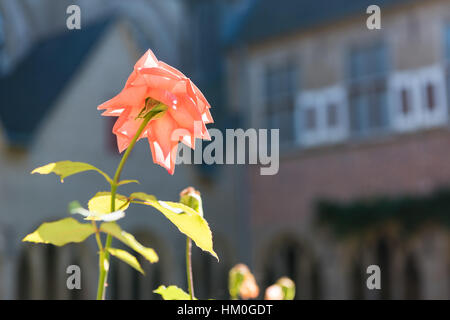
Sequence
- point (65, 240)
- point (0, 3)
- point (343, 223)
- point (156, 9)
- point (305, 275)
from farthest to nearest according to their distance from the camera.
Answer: point (156, 9)
point (0, 3)
point (305, 275)
point (343, 223)
point (65, 240)

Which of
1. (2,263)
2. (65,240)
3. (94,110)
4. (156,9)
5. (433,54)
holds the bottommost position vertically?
(65,240)

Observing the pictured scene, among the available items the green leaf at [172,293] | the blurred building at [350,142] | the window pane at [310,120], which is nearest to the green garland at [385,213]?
the blurred building at [350,142]

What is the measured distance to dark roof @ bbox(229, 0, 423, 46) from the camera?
40.7 feet

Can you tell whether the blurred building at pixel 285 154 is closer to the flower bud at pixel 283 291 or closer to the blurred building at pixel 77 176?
the blurred building at pixel 77 176

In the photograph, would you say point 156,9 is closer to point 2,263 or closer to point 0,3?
point 0,3

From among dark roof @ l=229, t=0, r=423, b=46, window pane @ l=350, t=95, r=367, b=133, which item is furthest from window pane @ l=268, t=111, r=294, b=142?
dark roof @ l=229, t=0, r=423, b=46

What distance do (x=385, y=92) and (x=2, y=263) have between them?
246 inches

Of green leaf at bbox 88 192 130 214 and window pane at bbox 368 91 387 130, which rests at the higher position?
window pane at bbox 368 91 387 130

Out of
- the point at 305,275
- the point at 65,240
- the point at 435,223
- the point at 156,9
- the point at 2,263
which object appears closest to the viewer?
the point at 65,240

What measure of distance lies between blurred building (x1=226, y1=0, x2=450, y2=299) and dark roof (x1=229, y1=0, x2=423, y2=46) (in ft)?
0.08

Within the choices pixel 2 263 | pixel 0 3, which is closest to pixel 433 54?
pixel 2 263

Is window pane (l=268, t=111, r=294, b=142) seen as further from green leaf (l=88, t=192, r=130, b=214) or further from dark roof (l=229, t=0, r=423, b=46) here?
green leaf (l=88, t=192, r=130, b=214)

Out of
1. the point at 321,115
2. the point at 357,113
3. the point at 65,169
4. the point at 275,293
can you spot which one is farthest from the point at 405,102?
the point at 65,169

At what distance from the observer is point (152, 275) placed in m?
11.8
